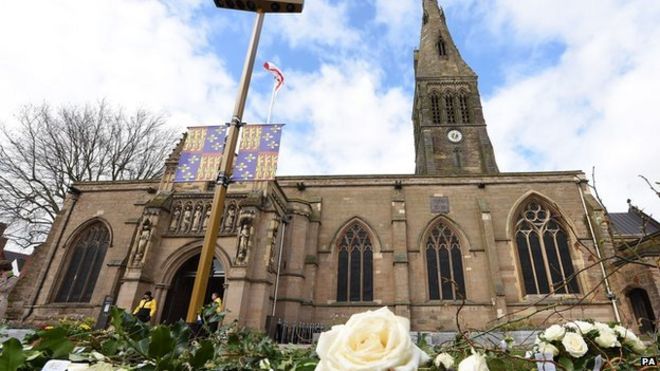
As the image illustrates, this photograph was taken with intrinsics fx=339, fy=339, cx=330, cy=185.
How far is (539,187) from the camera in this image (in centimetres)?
1681

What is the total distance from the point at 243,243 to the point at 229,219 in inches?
74.2

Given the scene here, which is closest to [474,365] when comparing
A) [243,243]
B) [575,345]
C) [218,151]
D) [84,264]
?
[575,345]

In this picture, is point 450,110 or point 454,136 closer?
point 454,136

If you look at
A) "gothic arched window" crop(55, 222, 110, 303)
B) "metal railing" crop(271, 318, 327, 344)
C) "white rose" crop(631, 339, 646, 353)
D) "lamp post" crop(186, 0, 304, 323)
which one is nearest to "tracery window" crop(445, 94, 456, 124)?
"metal railing" crop(271, 318, 327, 344)

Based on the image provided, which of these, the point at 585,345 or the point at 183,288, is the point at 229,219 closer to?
the point at 183,288

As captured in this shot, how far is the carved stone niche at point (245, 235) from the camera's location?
12.2 meters

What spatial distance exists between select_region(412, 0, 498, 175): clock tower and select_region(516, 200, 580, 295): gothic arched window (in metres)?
10.2

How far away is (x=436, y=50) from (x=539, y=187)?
2389cm

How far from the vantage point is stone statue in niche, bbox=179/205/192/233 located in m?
13.9

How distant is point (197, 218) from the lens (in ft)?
46.1

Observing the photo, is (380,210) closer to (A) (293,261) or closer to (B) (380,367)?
(A) (293,261)

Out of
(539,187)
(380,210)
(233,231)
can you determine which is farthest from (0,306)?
(539,187)

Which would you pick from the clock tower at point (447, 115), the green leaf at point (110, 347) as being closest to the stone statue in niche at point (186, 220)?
the green leaf at point (110, 347)

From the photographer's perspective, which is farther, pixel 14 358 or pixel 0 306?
pixel 0 306
